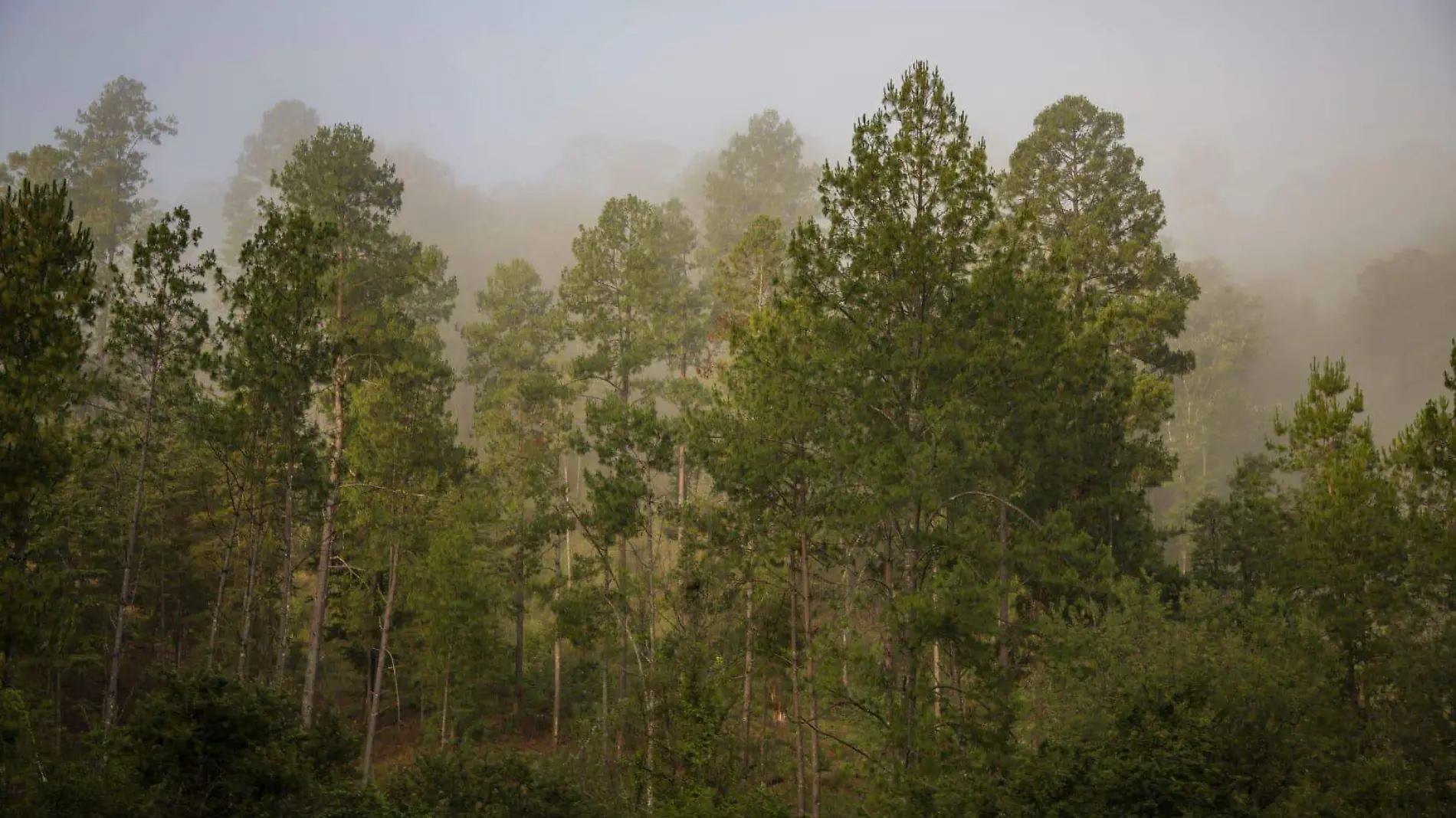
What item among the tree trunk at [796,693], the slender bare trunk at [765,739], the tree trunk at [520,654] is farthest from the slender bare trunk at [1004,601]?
the tree trunk at [520,654]

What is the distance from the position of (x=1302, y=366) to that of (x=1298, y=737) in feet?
352

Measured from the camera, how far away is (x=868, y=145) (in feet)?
50.7

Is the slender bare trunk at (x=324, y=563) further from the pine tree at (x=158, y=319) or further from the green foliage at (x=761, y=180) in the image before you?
the green foliage at (x=761, y=180)

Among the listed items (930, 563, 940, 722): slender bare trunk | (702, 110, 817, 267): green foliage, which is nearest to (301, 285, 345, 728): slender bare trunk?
(930, 563, 940, 722): slender bare trunk

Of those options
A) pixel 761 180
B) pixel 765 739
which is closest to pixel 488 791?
pixel 765 739

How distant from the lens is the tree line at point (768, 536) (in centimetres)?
1252

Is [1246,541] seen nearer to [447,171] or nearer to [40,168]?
[40,168]

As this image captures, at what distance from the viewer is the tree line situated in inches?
493

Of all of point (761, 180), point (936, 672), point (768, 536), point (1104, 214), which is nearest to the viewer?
point (768, 536)

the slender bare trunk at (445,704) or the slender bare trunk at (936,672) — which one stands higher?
the slender bare trunk at (936,672)

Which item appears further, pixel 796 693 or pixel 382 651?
pixel 382 651

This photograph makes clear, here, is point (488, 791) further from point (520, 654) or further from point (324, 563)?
point (520, 654)

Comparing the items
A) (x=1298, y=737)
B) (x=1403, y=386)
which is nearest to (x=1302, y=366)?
(x=1403, y=386)

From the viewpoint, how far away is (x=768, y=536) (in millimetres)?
18875
